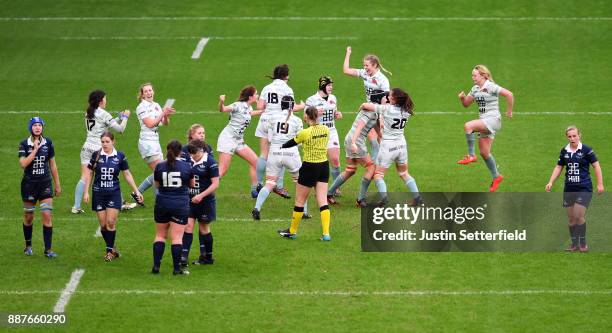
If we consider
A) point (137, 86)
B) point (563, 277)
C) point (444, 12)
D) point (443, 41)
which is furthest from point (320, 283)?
point (444, 12)

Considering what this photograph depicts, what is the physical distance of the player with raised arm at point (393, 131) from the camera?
20.0 metres

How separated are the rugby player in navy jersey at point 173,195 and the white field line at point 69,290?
53.9 inches

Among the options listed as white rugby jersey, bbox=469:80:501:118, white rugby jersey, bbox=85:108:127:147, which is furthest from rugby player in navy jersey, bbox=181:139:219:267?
white rugby jersey, bbox=469:80:501:118

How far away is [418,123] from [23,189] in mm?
12088

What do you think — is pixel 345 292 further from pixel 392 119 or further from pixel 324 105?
pixel 324 105

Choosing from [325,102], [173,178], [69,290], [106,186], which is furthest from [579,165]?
[69,290]

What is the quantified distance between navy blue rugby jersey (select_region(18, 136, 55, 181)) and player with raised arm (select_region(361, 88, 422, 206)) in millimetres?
5927

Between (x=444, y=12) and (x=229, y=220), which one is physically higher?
A: (x=444, y=12)

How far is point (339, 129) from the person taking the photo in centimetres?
2669

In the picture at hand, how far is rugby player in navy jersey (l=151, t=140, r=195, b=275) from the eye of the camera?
53.5ft

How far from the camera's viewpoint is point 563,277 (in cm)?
1697

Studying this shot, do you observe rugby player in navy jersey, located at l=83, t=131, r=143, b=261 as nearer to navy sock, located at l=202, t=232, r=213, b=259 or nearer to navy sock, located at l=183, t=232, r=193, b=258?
navy sock, located at l=183, t=232, r=193, b=258

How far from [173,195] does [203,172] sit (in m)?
0.84

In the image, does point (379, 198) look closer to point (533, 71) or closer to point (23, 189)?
point (23, 189)
